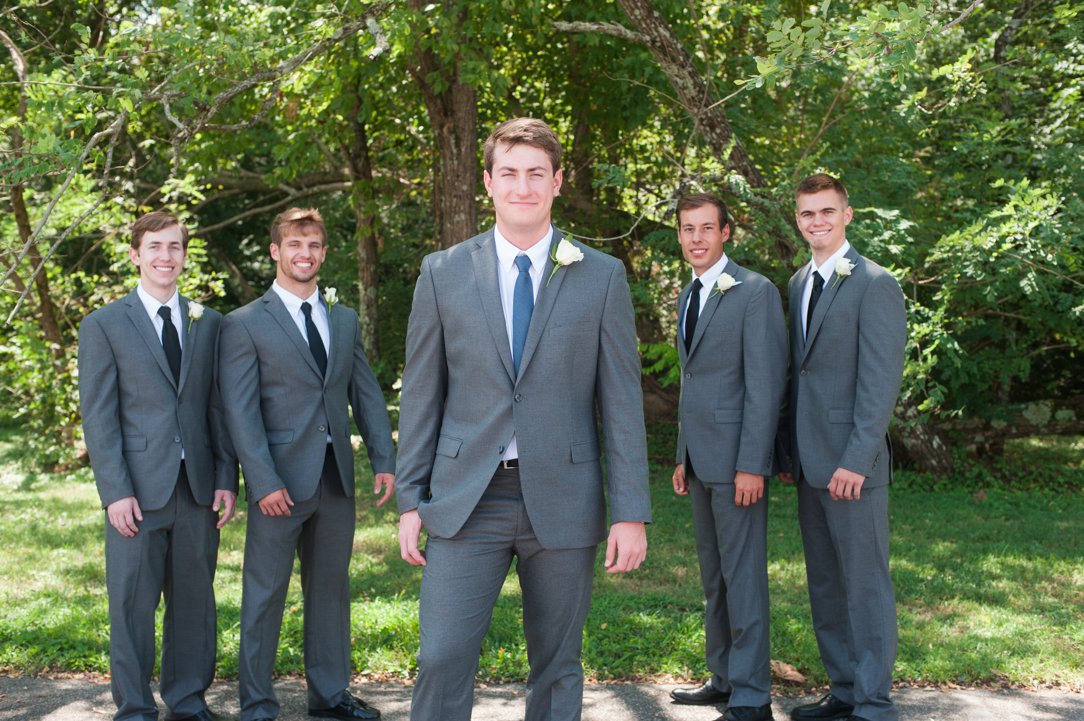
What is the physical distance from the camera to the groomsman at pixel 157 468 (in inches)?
177

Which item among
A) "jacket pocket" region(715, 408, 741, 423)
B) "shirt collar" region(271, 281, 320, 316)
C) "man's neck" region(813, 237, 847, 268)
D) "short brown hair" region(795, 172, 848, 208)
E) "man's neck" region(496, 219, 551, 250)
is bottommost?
"jacket pocket" region(715, 408, 741, 423)

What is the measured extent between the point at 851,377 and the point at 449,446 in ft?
6.92

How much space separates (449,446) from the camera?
335cm

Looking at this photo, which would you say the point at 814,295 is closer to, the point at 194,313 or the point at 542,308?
the point at 542,308

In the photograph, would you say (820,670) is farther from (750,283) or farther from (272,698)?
(272,698)

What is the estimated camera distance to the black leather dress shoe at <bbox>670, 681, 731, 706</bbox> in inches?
190

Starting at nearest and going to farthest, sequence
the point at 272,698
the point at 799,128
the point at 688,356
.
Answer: the point at 272,698, the point at 688,356, the point at 799,128

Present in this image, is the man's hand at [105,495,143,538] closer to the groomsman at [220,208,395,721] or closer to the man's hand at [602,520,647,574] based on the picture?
the groomsman at [220,208,395,721]

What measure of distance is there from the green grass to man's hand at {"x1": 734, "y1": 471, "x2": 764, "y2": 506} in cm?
103

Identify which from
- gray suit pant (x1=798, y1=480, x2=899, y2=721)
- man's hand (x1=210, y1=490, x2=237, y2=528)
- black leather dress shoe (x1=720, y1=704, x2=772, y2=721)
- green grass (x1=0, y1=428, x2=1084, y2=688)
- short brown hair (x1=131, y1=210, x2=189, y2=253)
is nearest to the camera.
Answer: gray suit pant (x1=798, y1=480, x2=899, y2=721)

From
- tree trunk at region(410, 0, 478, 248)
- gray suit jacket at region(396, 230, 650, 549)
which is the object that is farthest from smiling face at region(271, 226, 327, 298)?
tree trunk at region(410, 0, 478, 248)

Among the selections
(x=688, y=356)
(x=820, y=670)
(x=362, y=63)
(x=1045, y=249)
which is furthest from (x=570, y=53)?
(x=820, y=670)

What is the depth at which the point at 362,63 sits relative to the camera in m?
10.3

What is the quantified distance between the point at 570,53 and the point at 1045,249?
5.65 m
